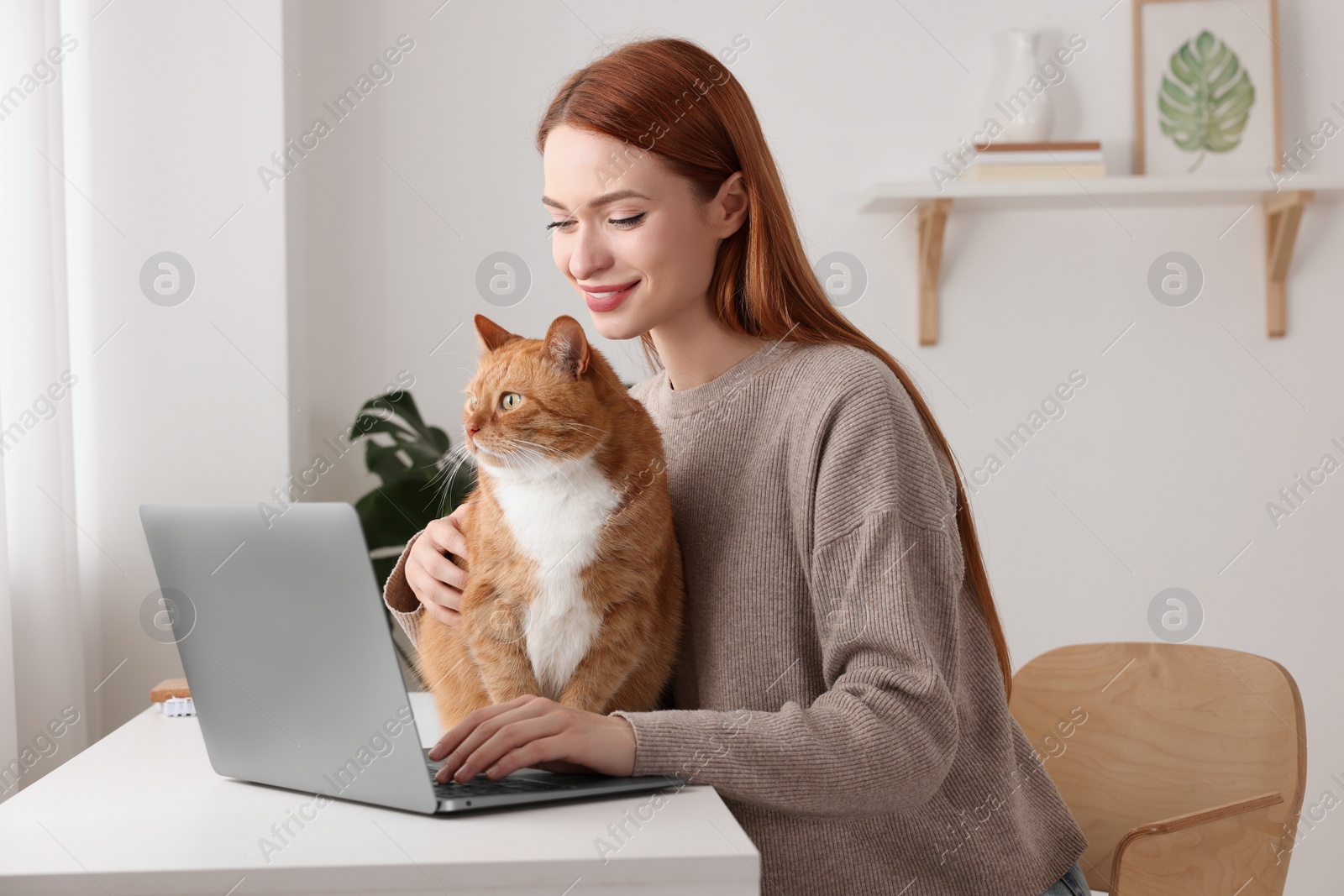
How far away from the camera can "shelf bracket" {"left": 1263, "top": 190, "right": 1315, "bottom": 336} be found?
2.42 meters

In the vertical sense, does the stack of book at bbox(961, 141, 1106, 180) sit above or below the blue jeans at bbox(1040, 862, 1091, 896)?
above

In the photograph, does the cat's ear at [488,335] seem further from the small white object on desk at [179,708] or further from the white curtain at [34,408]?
the white curtain at [34,408]

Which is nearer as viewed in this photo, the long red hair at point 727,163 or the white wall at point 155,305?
the long red hair at point 727,163

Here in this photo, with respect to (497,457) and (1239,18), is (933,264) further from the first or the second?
(497,457)

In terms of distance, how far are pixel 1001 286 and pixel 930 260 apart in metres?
0.21

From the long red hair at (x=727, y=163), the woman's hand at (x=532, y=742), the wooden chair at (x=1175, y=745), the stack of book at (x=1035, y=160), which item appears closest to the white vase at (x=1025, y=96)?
the stack of book at (x=1035, y=160)

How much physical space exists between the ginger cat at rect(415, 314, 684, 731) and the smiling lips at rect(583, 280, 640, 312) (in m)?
0.12

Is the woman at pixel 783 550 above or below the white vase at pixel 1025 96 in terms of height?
below

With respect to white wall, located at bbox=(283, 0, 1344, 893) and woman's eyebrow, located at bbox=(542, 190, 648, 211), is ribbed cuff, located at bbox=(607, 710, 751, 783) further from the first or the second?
white wall, located at bbox=(283, 0, 1344, 893)

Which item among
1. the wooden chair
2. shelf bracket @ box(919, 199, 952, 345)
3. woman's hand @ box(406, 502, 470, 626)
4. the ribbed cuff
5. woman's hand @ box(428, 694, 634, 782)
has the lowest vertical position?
the wooden chair

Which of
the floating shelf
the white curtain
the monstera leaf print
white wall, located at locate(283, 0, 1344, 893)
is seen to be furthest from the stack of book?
the white curtain

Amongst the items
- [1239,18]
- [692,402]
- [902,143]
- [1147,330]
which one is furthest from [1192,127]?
[692,402]

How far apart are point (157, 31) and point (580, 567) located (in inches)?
67.7

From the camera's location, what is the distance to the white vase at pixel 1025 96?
247 cm
